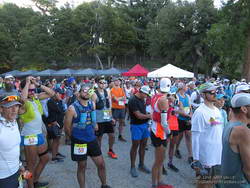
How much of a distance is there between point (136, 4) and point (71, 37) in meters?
14.6

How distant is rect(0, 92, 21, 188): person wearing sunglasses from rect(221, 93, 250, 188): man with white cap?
7.64 feet

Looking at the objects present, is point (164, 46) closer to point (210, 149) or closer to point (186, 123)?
point (186, 123)

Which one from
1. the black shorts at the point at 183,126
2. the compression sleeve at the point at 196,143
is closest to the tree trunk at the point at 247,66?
the black shorts at the point at 183,126

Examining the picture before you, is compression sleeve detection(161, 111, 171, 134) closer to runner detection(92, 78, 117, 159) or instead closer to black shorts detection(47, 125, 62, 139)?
runner detection(92, 78, 117, 159)

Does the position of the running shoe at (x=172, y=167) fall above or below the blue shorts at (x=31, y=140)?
below

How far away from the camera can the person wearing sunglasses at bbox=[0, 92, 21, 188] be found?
252cm

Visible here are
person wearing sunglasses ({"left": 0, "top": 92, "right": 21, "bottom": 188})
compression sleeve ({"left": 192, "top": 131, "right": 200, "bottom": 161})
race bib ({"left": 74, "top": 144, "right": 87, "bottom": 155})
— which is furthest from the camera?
race bib ({"left": 74, "top": 144, "right": 87, "bottom": 155})

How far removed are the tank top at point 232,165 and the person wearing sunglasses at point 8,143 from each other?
7.65ft

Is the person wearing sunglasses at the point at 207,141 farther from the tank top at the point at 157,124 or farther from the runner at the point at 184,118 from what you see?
the runner at the point at 184,118

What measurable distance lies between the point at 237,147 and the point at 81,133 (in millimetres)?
2382

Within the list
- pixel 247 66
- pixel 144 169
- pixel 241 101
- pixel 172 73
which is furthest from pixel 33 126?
pixel 247 66

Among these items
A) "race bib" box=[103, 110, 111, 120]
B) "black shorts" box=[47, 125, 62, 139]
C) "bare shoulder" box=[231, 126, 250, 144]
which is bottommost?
"black shorts" box=[47, 125, 62, 139]

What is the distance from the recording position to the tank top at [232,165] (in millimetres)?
2143

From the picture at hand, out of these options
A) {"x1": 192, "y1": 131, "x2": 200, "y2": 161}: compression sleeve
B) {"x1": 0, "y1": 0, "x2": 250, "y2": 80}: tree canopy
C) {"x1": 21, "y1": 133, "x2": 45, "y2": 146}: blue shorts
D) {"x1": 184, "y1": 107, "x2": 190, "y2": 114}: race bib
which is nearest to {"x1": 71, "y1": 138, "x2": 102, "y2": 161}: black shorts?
{"x1": 21, "y1": 133, "x2": 45, "y2": 146}: blue shorts
